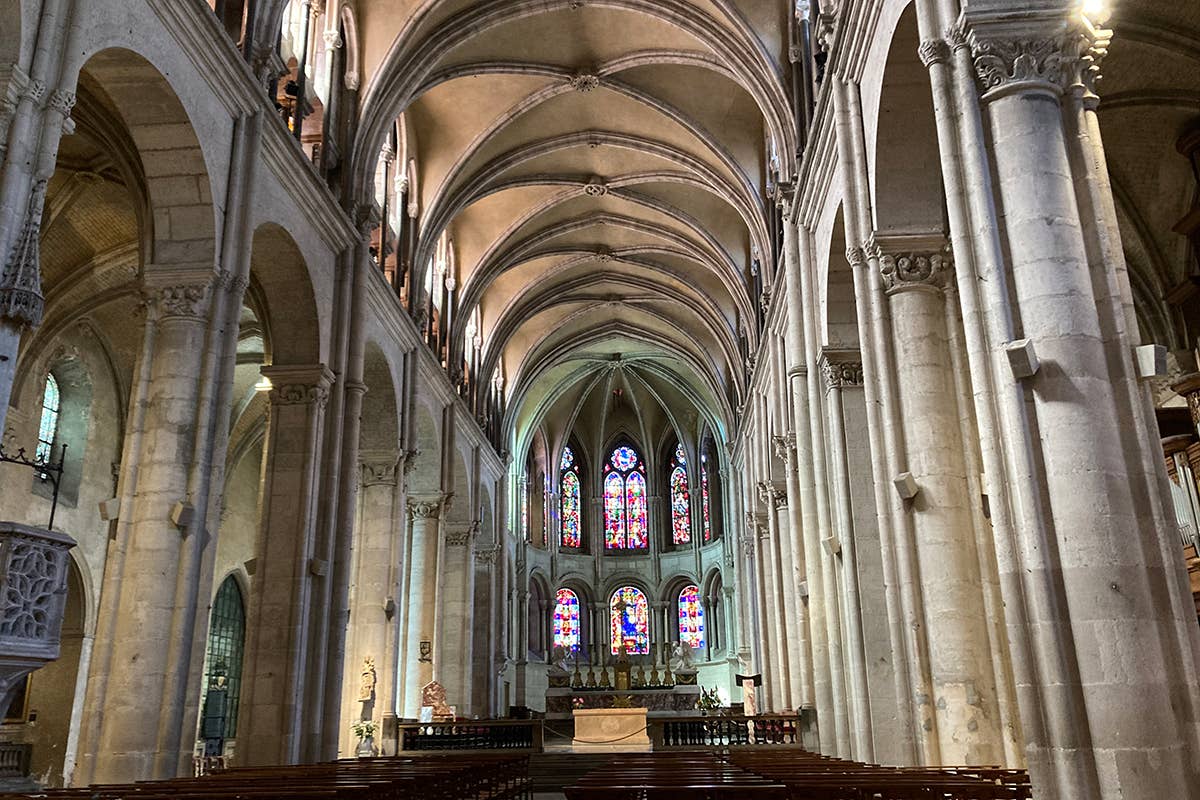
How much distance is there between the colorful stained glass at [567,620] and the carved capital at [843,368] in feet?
101

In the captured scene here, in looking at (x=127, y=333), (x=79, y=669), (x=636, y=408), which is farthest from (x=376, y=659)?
(x=636, y=408)

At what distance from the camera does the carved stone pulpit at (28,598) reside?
7035 millimetres

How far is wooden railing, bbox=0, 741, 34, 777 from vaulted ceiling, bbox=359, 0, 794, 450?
1334 centimetres

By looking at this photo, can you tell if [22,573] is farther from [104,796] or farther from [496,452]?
[496,452]

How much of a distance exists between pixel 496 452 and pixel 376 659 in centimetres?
1439

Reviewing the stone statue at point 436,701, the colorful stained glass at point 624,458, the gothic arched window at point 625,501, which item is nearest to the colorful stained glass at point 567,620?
the gothic arched window at point 625,501

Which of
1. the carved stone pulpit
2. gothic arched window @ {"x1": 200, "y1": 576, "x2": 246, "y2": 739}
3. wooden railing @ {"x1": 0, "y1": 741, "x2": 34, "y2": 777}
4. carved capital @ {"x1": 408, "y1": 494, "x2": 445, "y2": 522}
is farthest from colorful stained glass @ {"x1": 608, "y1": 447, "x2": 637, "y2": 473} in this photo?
the carved stone pulpit

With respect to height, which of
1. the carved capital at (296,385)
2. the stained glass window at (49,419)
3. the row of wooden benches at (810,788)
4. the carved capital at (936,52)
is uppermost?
the stained glass window at (49,419)

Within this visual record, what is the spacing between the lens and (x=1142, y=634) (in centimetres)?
713

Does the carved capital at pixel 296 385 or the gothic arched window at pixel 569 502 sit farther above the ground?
the gothic arched window at pixel 569 502

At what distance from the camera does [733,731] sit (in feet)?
73.7

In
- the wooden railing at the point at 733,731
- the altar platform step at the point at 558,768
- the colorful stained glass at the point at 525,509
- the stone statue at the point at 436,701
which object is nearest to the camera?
the altar platform step at the point at 558,768

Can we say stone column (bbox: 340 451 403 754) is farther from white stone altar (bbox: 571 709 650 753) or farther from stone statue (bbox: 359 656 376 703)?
white stone altar (bbox: 571 709 650 753)

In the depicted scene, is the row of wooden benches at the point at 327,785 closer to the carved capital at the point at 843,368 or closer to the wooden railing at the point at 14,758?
the carved capital at the point at 843,368
